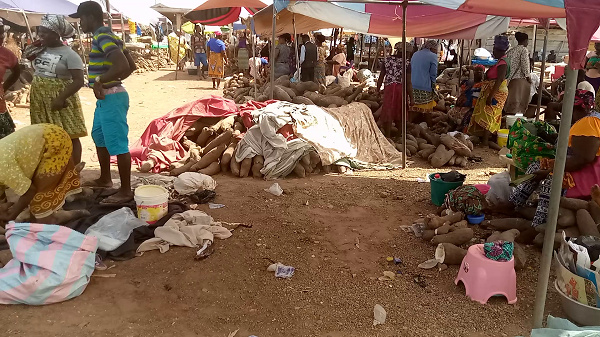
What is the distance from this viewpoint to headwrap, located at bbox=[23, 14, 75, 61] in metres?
4.09

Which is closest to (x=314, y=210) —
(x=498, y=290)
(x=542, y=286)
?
(x=498, y=290)

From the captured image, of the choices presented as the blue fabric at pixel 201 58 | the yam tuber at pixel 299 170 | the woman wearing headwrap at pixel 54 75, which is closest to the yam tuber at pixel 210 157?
the yam tuber at pixel 299 170

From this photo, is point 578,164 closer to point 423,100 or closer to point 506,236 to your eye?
point 506,236

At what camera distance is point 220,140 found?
5.98 m

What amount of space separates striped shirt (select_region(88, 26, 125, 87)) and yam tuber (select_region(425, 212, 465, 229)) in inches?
120

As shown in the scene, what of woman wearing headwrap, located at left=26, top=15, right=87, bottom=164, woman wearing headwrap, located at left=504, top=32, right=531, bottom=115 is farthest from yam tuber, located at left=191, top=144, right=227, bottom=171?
woman wearing headwrap, located at left=504, top=32, right=531, bottom=115

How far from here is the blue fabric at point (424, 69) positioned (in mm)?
7715

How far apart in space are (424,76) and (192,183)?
15.4ft

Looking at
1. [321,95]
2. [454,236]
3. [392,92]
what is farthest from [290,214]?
[392,92]

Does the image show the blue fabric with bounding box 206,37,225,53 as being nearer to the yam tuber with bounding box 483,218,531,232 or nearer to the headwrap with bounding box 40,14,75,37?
the headwrap with bounding box 40,14,75,37

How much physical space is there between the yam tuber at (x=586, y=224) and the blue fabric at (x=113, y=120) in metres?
3.87

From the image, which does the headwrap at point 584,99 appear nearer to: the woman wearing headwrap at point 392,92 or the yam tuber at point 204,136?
the woman wearing headwrap at point 392,92

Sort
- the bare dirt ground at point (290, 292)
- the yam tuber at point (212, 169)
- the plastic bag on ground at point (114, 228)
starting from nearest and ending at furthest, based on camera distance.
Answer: the bare dirt ground at point (290, 292) < the plastic bag on ground at point (114, 228) < the yam tuber at point (212, 169)

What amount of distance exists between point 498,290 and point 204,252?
2.15 m
